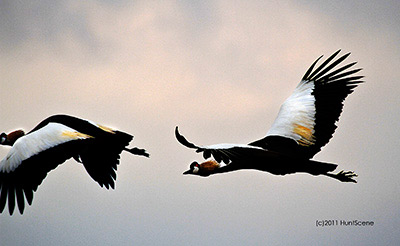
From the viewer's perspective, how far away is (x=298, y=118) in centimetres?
1208

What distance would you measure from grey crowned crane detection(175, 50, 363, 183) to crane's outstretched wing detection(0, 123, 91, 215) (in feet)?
7.88

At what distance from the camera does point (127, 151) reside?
12.4m

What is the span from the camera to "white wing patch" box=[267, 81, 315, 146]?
11.8 m

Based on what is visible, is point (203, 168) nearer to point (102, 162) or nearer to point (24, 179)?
point (102, 162)

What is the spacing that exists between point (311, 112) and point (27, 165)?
555cm

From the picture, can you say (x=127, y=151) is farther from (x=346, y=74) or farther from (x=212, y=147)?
(x=346, y=74)

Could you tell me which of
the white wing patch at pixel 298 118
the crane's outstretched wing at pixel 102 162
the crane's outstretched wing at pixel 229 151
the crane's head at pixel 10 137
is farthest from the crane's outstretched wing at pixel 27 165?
the white wing patch at pixel 298 118

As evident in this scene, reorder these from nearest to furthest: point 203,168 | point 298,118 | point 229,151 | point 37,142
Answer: point 229,151 < point 37,142 < point 203,168 < point 298,118

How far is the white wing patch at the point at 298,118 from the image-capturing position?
11.8 metres

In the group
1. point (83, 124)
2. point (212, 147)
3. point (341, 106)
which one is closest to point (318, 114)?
point (341, 106)

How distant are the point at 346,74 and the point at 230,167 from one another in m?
3.49

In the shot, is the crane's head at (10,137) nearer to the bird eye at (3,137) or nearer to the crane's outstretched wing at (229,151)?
the bird eye at (3,137)

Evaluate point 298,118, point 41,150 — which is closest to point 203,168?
point 298,118

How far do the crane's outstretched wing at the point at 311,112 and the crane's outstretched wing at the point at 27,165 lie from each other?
11.7 ft
